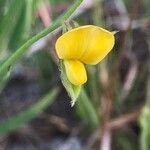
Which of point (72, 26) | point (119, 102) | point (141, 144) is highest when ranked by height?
point (72, 26)

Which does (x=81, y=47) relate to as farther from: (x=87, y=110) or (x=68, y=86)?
(x=87, y=110)

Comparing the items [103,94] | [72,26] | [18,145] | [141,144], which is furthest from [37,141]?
[72,26]

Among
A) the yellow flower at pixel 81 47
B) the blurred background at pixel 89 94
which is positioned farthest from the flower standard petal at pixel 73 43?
the blurred background at pixel 89 94

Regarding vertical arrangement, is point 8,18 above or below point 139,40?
above

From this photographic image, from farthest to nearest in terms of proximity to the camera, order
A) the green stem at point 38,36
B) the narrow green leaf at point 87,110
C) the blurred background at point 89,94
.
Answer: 1. the blurred background at point 89,94
2. the narrow green leaf at point 87,110
3. the green stem at point 38,36

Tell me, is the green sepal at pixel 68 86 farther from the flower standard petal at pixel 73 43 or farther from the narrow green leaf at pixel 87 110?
the narrow green leaf at pixel 87 110

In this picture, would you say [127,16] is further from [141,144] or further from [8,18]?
[8,18]
